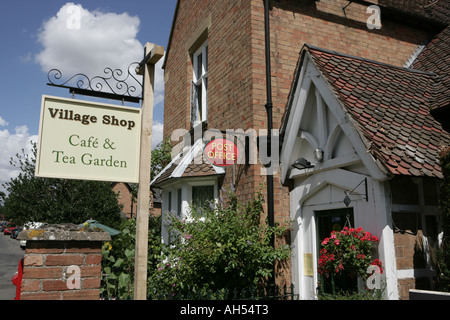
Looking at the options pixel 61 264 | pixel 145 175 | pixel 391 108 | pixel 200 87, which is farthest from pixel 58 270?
pixel 200 87

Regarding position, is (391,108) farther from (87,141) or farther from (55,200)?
(55,200)

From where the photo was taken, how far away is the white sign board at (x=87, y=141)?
3189mm

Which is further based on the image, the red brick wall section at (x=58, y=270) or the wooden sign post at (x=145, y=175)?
the wooden sign post at (x=145, y=175)

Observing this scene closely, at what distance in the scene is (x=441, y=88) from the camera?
7074 mm

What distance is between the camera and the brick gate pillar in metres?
3.11

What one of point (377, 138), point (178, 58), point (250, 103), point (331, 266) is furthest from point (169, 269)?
point (178, 58)

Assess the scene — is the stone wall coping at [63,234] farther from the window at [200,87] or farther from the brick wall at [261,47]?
the window at [200,87]

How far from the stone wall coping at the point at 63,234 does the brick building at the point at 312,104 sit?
12.0 feet

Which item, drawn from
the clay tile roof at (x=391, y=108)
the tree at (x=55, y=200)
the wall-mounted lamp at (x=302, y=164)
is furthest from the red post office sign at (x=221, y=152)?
the tree at (x=55, y=200)

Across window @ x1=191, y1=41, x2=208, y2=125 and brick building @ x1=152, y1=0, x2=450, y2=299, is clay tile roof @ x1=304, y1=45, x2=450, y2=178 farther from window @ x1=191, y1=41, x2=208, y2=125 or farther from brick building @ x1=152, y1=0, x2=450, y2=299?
window @ x1=191, y1=41, x2=208, y2=125

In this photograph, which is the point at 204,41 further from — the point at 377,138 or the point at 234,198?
the point at 377,138

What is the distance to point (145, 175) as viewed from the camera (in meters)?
3.51

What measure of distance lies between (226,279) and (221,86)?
4425 millimetres

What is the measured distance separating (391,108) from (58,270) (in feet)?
18.3
